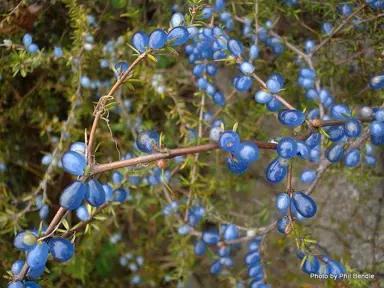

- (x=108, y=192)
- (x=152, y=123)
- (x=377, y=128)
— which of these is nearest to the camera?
(x=377, y=128)

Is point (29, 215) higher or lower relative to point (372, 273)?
higher

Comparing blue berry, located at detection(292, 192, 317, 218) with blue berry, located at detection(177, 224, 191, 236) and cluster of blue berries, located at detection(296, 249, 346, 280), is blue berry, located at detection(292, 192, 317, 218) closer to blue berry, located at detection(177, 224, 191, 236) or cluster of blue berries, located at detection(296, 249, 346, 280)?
cluster of blue berries, located at detection(296, 249, 346, 280)

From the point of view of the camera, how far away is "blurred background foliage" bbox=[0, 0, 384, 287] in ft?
5.22

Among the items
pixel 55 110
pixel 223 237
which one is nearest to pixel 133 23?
pixel 55 110

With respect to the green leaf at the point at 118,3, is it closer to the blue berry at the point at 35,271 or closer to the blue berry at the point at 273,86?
the blue berry at the point at 273,86

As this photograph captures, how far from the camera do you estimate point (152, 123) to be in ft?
6.39

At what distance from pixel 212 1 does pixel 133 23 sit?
399 mm

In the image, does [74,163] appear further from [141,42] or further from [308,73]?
[308,73]

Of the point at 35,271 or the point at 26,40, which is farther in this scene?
the point at 26,40

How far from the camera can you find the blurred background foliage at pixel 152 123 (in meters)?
1.59

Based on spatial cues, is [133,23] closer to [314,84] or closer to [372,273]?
[314,84]

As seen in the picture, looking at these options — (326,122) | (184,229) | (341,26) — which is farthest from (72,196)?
(341,26)

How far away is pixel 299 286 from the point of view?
1911mm

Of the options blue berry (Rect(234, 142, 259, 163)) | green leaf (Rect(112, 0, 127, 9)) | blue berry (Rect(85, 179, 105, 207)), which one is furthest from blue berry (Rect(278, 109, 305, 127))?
green leaf (Rect(112, 0, 127, 9))
